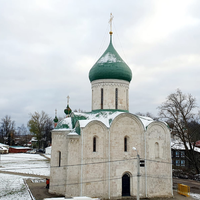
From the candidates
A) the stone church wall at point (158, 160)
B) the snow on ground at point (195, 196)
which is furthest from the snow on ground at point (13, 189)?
the snow on ground at point (195, 196)

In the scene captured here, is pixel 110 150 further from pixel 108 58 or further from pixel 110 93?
pixel 108 58

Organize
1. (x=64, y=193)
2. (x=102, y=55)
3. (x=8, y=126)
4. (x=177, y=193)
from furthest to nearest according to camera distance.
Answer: (x=8, y=126), (x=102, y=55), (x=177, y=193), (x=64, y=193)

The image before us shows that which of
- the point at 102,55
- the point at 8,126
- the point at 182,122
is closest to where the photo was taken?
the point at 102,55

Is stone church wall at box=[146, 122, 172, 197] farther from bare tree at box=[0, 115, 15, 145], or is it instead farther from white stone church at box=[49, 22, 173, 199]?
bare tree at box=[0, 115, 15, 145]

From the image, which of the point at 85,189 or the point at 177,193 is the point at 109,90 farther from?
the point at 177,193

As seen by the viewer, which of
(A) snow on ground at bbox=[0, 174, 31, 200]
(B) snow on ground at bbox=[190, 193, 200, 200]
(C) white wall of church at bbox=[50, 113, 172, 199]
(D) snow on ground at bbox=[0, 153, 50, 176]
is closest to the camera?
(C) white wall of church at bbox=[50, 113, 172, 199]

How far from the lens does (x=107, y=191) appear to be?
44.8 ft

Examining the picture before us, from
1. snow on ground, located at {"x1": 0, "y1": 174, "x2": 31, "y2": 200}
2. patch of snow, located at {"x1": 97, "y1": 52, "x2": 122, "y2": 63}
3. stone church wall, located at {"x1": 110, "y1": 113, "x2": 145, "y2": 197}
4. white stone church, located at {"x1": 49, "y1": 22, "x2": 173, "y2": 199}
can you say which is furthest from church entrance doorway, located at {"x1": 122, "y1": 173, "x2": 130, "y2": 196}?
patch of snow, located at {"x1": 97, "y1": 52, "x2": 122, "y2": 63}

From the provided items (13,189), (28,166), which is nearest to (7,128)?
(28,166)

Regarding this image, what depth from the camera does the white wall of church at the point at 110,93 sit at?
A: 16328 millimetres

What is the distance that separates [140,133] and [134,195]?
13.2ft

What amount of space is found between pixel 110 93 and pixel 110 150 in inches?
173

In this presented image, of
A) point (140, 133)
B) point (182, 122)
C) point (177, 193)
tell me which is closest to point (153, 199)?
point (177, 193)

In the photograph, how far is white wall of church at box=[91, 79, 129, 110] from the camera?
53.6 feet
